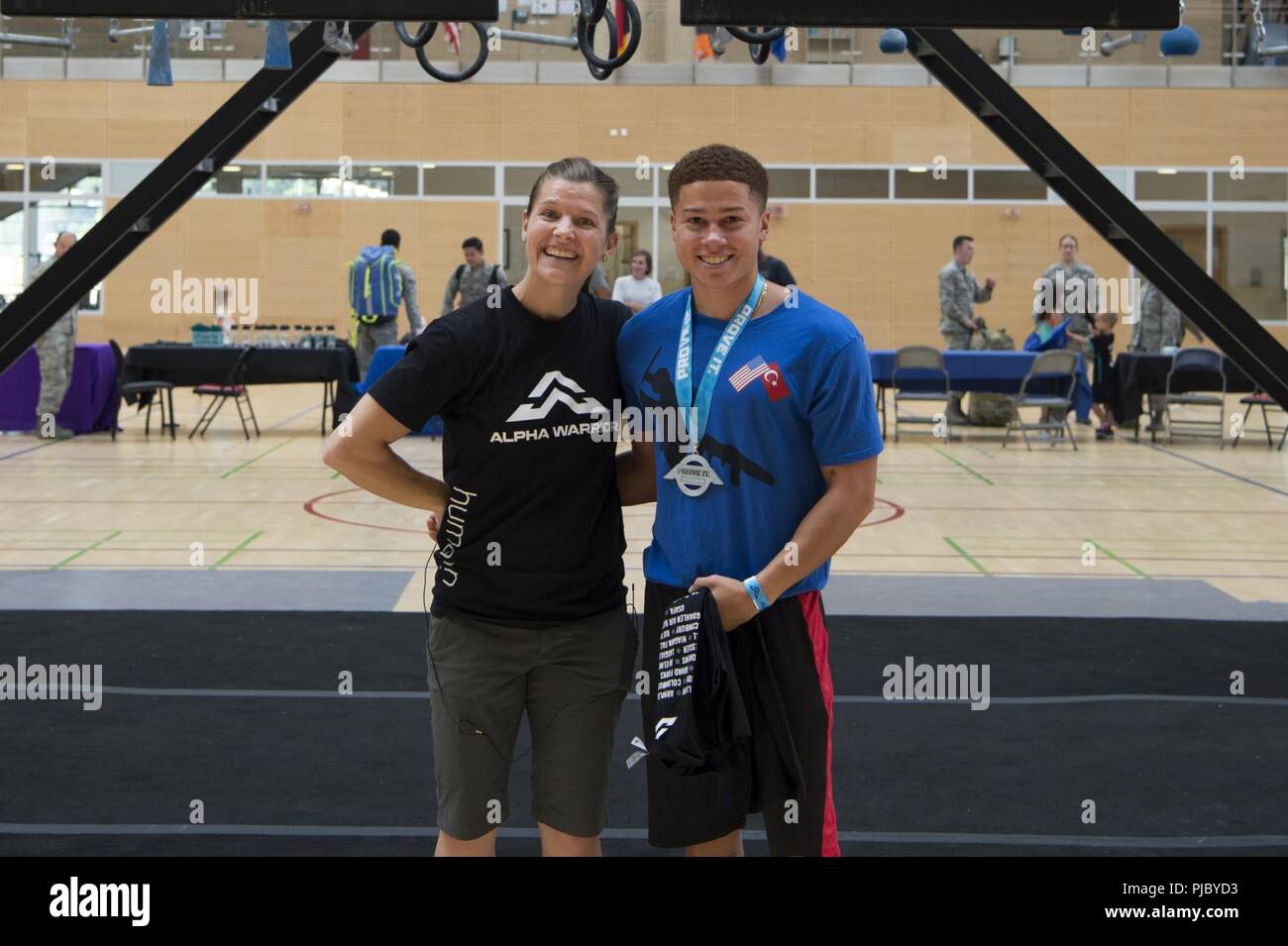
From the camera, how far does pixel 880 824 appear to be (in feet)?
14.4

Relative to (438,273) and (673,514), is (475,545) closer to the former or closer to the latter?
(673,514)

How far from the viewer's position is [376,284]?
1578 centimetres

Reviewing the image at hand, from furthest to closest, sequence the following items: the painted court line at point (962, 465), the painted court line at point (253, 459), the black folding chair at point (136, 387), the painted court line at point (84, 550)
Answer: the black folding chair at point (136, 387)
the painted court line at point (962, 465)
the painted court line at point (253, 459)
the painted court line at point (84, 550)

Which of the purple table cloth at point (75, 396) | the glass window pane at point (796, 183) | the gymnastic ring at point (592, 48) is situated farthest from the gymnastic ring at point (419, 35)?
the glass window pane at point (796, 183)

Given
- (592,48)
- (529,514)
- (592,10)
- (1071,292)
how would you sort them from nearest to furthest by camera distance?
(529,514) < (592,10) < (592,48) < (1071,292)

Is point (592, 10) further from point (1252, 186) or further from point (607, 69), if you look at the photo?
point (1252, 186)

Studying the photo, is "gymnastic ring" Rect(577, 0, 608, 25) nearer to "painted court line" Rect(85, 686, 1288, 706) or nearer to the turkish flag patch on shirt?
the turkish flag patch on shirt

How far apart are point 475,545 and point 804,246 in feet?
73.4

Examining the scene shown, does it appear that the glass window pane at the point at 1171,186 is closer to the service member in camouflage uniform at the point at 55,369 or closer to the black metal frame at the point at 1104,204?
the service member in camouflage uniform at the point at 55,369

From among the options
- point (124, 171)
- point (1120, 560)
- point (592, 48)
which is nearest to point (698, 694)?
point (592, 48)

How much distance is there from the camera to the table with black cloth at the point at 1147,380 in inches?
612

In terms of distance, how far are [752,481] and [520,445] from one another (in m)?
Answer: 0.50

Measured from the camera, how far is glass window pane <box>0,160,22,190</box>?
24.5m
